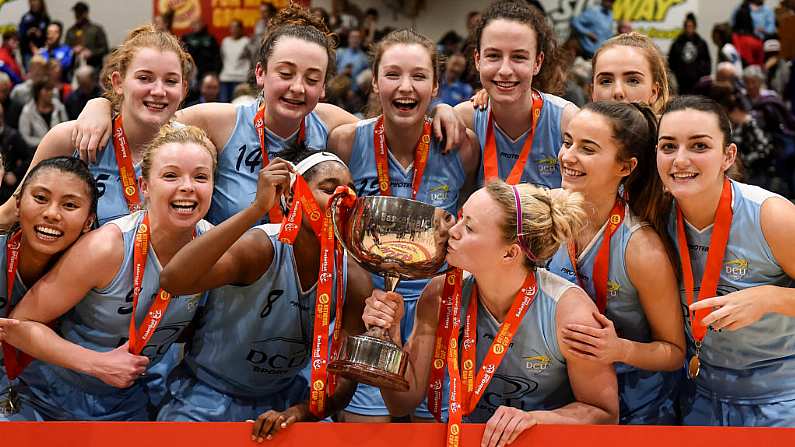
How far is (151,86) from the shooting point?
407 cm

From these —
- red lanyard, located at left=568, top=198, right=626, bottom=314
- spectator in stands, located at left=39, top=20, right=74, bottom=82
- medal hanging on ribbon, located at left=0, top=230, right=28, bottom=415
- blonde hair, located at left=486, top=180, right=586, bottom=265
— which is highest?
spectator in stands, located at left=39, top=20, right=74, bottom=82

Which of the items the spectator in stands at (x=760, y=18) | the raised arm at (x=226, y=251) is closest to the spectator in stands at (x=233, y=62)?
the spectator in stands at (x=760, y=18)

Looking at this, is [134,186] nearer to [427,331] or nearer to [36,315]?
[36,315]

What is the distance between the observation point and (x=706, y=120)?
3.28 m

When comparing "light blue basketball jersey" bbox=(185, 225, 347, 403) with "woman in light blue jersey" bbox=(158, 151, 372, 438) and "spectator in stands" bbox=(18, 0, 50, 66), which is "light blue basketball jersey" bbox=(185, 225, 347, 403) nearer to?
"woman in light blue jersey" bbox=(158, 151, 372, 438)

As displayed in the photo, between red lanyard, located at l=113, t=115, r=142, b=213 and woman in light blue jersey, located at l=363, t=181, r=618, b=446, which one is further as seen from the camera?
red lanyard, located at l=113, t=115, r=142, b=213

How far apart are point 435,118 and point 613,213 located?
1130mm

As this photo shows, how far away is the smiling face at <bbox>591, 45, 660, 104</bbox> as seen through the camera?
4.31 meters

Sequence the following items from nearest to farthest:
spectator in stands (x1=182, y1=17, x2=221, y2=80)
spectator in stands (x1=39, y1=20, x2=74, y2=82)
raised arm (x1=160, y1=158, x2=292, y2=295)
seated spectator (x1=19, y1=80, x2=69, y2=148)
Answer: raised arm (x1=160, y1=158, x2=292, y2=295), seated spectator (x1=19, y1=80, x2=69, y2=148), spectator in stands (x1=39, y1=20, x2=74, y2=82), spectator in stands (x1=182, y1=17, x2=221, y2=80)

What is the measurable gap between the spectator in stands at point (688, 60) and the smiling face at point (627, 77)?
7.98 m

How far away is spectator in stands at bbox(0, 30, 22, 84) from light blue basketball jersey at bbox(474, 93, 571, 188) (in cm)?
894

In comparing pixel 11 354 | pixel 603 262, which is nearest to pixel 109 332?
pixel 11 354

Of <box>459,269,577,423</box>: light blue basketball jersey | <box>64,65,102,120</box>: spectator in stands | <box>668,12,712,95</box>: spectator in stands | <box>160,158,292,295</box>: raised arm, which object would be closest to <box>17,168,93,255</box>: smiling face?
<box>160,158,292,295</box>: raised arm

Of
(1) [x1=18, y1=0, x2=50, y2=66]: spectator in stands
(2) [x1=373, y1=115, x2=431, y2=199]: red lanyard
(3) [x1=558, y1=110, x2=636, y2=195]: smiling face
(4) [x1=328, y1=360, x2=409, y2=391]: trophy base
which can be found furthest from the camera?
(1) [x1=18, y1=0, x2=50, y2=66]: spectator in stands
